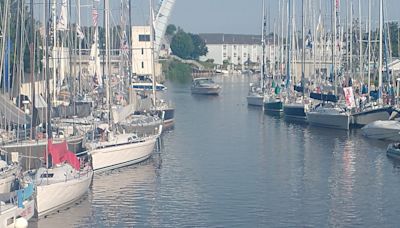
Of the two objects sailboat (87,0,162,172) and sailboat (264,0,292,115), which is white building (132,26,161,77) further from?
sailboat (87,0,162,172)

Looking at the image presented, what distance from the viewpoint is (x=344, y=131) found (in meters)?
51.3

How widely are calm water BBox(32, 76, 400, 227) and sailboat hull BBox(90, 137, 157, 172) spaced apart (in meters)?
0.46

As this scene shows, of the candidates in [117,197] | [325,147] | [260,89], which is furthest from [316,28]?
[117,197]

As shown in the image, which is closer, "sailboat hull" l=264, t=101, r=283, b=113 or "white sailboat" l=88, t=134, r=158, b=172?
"white sailboat" l=88, t=134, r=158, b=172

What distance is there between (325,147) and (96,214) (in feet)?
63.7

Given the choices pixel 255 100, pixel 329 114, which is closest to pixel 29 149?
pixel 329 114

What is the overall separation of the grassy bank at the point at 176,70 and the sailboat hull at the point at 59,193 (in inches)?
4308

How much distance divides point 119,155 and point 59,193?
832 cm

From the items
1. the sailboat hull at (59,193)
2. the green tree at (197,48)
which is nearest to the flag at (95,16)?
the sailboat hull at (59,193)

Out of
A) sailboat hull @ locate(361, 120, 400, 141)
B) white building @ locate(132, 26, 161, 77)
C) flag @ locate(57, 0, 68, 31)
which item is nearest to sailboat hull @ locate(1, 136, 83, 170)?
flag @ locate(57, 0, 68, 31)

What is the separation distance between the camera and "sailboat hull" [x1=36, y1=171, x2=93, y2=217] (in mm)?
26484

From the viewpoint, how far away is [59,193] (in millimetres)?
27312

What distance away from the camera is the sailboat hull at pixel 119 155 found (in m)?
34.5

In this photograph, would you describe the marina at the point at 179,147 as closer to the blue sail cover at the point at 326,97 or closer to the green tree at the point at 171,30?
the blue sail cover at the point at 326,97
